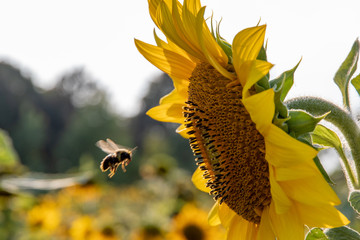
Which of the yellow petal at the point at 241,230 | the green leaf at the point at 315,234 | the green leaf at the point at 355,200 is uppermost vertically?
the green leaf at the point at 355,200

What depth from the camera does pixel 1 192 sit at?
87.4 inches

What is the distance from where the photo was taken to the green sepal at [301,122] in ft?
2.93

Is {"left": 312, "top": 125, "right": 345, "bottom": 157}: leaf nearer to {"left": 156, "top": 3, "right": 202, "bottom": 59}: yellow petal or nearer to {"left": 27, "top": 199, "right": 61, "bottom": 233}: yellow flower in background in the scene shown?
{"left": 156, "top": 3, "right": 202, "bottom": 59}: yellow petal

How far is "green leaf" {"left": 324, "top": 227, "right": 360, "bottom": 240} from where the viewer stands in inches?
37.5

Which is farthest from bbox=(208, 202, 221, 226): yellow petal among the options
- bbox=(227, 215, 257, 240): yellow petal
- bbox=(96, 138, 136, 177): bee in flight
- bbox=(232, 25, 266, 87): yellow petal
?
bbox=(96, 138, 136, 177): bee in flight

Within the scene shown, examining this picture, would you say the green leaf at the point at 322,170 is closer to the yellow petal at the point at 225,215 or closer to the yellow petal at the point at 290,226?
the yellow petal at the point at 290,226

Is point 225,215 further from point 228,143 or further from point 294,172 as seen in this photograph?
point 294,172

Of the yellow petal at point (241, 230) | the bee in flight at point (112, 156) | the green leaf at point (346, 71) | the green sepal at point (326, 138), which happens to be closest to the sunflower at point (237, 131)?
the yellow petal at point (241, 230)

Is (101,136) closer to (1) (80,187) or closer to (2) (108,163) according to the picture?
(1) (80,187)

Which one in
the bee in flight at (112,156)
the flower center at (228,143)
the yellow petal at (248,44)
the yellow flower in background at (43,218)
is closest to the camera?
the yellow petal at (248,44)

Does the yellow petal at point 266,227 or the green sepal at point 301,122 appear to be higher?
the green sepal at point 301,122

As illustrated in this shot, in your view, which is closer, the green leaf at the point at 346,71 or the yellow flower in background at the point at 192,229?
the green leaf at the point at 346,71

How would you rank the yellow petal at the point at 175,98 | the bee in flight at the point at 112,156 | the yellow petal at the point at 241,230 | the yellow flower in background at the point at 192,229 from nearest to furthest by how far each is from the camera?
the yellow petal at the point at 241,230 → the yellow petal at the point at 175,98 → the bee in flight at the point at 112,156 → the yellow flower in background at the point at 192,229

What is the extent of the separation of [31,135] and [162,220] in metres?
22.4
